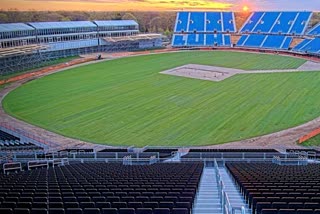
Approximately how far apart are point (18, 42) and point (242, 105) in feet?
130

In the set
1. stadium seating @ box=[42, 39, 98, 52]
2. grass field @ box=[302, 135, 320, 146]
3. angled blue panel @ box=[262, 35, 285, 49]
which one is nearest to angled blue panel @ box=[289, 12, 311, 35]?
angled blue panel @ box=[262, 35, 285, 49]

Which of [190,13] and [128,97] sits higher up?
[190,13]

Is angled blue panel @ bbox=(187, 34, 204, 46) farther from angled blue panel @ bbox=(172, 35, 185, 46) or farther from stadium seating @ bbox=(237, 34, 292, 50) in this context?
stadium seating @ bbox=(237, 34, 292, 50)

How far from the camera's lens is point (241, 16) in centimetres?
10681

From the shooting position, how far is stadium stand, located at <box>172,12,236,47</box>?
7950 centimetres

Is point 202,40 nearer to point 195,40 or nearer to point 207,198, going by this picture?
point 195,40

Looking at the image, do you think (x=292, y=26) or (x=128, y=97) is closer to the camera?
(x=128, y=97)

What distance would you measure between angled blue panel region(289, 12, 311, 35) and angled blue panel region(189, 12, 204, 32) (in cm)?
1926

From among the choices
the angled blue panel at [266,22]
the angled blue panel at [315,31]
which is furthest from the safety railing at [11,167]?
the angled blue panel at [266,22]

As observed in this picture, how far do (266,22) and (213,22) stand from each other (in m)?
11.5

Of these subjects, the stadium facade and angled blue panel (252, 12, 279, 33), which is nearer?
the stadium facade

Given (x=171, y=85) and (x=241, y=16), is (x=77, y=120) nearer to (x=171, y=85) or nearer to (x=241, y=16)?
(x=171, y=85)

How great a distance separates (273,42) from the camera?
7400 centimetres

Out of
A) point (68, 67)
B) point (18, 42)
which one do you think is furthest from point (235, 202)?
point (18, 42)
